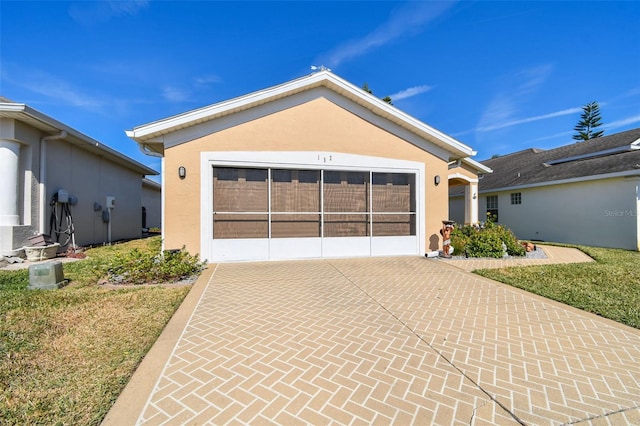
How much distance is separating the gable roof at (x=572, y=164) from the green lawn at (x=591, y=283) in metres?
5.82

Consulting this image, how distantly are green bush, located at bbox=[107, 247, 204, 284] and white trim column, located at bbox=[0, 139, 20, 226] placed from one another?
433cm

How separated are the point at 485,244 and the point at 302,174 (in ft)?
21.8

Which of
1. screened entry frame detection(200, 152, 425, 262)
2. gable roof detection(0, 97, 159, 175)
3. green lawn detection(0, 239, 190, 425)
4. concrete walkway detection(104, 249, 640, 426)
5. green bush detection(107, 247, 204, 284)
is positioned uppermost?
gable roof detection(0, 97, 159, 175)

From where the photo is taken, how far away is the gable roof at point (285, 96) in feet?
24.1

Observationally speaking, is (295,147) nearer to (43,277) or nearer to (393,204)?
(393,204)

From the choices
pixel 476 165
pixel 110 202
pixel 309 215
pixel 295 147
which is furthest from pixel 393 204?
pixel 110 202

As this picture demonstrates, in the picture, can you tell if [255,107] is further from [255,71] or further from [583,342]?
[255,71]

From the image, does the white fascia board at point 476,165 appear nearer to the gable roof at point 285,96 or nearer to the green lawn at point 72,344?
the gable roof at point 285,96

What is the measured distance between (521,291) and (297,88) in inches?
302

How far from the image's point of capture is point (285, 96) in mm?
8344

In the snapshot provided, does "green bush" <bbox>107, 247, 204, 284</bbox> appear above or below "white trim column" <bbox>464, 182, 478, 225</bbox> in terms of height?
below

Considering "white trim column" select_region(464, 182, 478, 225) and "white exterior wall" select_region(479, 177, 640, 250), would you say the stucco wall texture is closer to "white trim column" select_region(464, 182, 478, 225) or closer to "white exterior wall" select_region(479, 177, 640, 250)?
"white trim column" select_region(464, 182, 478, 225)

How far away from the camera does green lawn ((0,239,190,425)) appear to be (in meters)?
2.18

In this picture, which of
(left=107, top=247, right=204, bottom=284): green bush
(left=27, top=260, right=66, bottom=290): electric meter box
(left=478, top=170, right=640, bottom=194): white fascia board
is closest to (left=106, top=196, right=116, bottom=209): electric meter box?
(left=107, top=247, right=204, bottom=284): green bush
